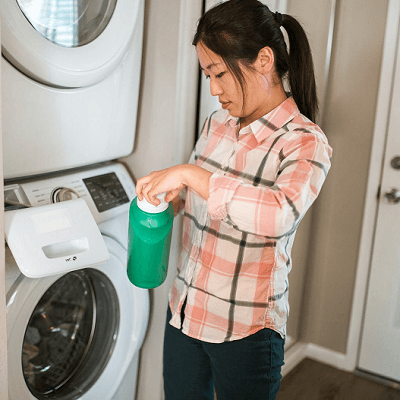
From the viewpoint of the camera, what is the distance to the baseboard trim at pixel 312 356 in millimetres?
2182

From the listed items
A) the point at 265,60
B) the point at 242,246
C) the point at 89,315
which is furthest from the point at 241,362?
the point at 265,60

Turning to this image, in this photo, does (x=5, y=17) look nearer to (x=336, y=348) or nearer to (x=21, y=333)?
(x=21, y=333)

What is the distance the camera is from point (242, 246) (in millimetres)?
1079

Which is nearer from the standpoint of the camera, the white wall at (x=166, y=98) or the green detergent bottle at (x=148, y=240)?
the green detergent bottle at (x=148, y=240)

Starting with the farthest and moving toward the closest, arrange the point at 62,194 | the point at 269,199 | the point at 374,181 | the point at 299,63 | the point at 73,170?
the point at 374,181
the point at 73,170
the point at 62,194
the point at 299,63
the point at 269,199

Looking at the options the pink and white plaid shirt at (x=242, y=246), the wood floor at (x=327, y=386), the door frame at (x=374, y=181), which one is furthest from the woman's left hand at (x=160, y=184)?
the wood floor at (x=327, y=386)

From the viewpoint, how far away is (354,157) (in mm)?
2018

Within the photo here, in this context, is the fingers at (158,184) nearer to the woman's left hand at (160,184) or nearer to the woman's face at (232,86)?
the woman's left hand at (160,184)

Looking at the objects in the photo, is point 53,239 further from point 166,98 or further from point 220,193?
point 166,98

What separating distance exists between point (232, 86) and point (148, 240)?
1.26 ft

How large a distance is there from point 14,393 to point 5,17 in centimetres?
83

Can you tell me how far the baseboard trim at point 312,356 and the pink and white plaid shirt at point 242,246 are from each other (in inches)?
45.4

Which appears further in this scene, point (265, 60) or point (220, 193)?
point (265, 60)

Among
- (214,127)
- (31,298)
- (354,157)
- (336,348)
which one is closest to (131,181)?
(214,127)
